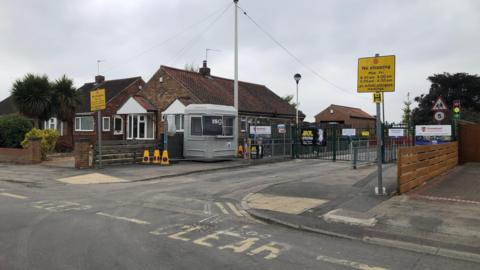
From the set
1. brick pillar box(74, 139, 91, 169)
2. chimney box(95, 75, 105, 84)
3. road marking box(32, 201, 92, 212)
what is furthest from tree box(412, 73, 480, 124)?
road marking box(32, 201, 92, 212)

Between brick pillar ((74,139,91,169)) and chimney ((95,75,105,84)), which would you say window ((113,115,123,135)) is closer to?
chimney ((95,75,105,84))

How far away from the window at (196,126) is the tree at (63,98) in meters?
11.2

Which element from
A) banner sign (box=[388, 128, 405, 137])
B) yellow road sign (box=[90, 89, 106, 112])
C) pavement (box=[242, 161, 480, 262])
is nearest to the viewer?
pavement (box=[242, 161, 480, 262])

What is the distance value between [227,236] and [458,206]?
17.6ft

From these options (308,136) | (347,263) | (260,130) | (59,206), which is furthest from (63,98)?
(347,263)

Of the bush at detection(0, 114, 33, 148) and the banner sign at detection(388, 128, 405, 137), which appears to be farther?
the bush at detection(0, 114, 33, 148)

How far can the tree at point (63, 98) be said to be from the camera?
87.0 ft

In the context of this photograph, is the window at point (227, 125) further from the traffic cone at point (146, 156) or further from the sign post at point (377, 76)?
the sign post at point (377, 76)

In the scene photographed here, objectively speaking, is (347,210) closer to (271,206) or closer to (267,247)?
(271,206)

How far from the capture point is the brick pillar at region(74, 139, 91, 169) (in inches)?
662

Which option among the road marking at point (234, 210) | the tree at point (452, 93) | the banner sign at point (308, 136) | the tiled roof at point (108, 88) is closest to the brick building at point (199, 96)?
the banner sign at point (308, 136)

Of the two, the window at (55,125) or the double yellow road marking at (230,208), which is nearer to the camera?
the double yellow road marking at (230,208)

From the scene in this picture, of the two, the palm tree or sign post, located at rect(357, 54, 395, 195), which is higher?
the palm tree

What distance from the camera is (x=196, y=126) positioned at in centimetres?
2034
